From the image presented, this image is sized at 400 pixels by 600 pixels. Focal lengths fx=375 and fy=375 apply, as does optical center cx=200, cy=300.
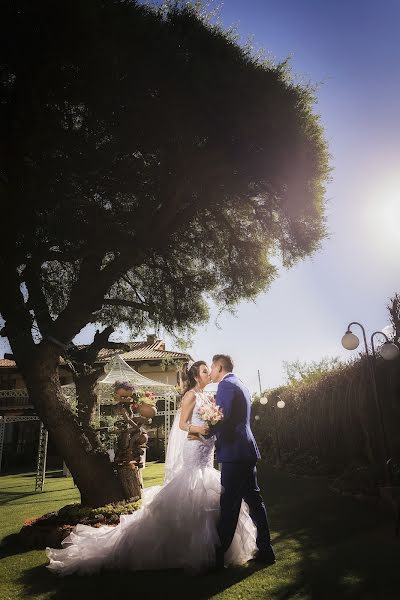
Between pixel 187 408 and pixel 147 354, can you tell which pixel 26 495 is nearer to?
pixel 187 408

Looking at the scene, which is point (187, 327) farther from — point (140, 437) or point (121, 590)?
point (121, 590)

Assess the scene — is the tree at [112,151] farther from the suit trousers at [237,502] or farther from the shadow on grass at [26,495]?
the shadow on grass at [26,495]

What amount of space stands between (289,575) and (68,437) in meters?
4.64

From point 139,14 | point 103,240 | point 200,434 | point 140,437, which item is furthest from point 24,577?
point 139,14

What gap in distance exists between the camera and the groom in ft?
13.9

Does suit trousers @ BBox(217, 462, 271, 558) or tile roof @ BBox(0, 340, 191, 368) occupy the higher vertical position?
tile roof @ BBox(0, 340, 191, 368)

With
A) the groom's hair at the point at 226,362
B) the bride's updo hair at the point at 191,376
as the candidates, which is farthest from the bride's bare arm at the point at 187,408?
the groom's hair at the point at 226,362

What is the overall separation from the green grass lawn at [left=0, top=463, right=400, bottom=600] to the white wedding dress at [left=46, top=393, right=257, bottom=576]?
0.13 metres

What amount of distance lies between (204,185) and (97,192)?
2.42 meters

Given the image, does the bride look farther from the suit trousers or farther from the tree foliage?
the tree foliage

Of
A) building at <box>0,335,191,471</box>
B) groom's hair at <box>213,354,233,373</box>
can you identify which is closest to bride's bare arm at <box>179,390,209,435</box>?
groom's hair at <box>213,354,233,373</box>

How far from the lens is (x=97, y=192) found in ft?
27.0

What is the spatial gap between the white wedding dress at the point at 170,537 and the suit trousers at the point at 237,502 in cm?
15

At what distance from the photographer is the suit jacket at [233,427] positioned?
4.35 meters
